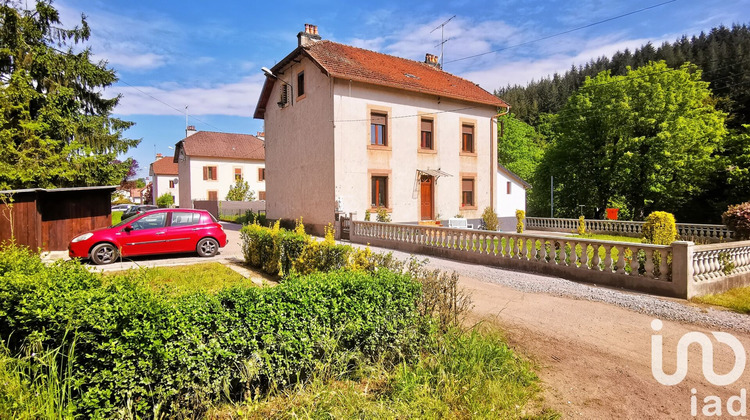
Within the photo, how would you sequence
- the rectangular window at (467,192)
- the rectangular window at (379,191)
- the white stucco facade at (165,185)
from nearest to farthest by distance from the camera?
the rectangular window at (379,191) → the rectangular window at (467,192) → the white stucco facade at (165,185)

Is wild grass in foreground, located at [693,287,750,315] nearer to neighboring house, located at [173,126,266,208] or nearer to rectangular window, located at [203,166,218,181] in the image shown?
neighboring house, located at [173,126,266,208]

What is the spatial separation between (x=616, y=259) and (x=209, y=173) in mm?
43210

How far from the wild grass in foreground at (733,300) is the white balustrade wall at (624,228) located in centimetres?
888

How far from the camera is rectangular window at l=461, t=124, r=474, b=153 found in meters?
23.6

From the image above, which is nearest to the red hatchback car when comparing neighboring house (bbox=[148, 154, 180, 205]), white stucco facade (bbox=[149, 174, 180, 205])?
neighboring house (bbox=[148, 154, 180, 205])

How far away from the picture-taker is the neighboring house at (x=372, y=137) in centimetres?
1909

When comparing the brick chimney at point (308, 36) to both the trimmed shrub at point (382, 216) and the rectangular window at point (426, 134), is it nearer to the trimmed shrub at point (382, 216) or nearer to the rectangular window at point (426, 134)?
the rectangular window at point (426, 134)

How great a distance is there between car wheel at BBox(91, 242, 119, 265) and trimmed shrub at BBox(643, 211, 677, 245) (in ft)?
57.3

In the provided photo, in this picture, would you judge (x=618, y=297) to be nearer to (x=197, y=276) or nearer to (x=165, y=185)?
(x=197, y=276)

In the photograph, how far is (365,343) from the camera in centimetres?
403

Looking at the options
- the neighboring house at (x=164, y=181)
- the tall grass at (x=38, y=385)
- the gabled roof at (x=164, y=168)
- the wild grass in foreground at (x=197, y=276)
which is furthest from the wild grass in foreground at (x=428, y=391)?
the gabled roof at (x=164, y=168)

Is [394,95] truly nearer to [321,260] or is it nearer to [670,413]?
[321,260]

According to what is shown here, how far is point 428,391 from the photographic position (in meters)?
3.40

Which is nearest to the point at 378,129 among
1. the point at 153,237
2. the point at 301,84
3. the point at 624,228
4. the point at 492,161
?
the point at 301,84
